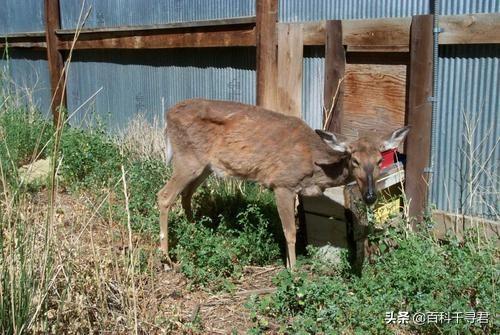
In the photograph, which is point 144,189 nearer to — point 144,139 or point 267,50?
point 144,139

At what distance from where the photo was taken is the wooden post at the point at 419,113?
5605 mm

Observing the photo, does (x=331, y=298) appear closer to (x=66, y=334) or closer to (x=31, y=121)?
(x=66, y=334)

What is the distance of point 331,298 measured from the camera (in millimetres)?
4766

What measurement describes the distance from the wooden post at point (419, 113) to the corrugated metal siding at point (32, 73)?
8168 millimetres

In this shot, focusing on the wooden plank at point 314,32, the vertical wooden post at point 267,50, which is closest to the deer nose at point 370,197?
the wooden plank at point 314,32

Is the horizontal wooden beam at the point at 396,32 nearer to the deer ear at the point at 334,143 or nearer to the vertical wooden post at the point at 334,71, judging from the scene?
the vertical wooden post at the point at 334,71

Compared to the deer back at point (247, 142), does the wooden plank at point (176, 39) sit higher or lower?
higher

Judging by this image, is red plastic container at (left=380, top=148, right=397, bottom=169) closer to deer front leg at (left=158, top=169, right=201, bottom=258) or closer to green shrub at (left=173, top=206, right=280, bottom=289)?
green shrub at (left=173, top=206, right=280, bottom=289)

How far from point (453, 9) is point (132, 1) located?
5.52 m

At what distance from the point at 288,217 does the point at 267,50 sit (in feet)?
7.04

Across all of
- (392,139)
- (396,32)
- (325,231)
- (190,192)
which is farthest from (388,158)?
(190,192)

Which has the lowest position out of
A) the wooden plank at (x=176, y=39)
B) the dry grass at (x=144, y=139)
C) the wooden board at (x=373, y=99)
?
the dry grass at (x=144, y=139)

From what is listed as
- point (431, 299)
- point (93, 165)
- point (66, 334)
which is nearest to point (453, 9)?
point (431, 299)

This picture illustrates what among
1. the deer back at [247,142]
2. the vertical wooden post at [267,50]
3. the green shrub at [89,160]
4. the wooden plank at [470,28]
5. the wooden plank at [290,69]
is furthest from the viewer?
the green shrub at [89,160]
